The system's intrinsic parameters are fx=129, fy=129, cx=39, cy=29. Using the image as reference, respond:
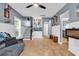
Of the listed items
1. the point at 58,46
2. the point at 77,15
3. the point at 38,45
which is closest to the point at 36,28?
the point at 38,45

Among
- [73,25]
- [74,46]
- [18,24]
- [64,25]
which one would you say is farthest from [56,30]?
[18,24]

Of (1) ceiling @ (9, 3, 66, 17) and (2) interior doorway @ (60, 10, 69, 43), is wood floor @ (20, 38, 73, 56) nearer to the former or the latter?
(2) interior doorway @ (60, 10, 69, 43)

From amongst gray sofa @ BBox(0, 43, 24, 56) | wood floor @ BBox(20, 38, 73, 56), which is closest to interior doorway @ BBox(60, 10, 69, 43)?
wood floor @ BBox(20, 38, 73, 56)

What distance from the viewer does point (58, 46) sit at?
312cm

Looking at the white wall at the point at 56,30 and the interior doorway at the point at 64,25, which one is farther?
the white wall at the point at 56,30

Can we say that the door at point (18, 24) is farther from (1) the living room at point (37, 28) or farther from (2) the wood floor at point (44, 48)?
(2) the wood floor at point (44, 48)

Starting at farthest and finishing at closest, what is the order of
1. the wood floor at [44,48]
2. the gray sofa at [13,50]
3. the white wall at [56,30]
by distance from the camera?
1. the white wall at [56,30]
2. the wood floor at [44,48]
3. the gray sofa at [13,50]

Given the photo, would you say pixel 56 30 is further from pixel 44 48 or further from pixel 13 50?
pixel 13 50

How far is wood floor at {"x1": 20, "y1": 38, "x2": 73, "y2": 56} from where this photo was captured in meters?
2.92

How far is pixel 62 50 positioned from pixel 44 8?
108 centimetres

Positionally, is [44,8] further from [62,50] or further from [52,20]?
[62,50]

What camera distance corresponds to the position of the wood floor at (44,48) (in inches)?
115

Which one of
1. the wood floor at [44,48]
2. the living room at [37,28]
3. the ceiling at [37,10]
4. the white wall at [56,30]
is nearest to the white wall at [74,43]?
the living room at [37,28]

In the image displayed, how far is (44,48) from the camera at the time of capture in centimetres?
309
